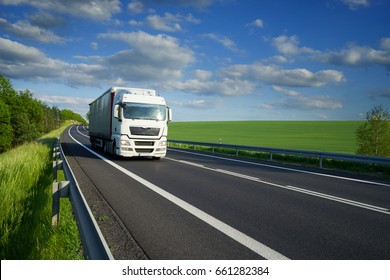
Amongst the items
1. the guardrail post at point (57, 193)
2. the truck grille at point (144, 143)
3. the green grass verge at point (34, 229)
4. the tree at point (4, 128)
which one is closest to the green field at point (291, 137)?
the truck grille at point (144, 143)

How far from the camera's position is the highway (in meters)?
4.13

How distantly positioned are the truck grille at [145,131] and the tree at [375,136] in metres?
20.4

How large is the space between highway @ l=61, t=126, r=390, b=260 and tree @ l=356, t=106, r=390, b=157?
20274 mm

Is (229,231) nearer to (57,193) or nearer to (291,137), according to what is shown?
(57,193)

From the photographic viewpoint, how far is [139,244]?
4.33m

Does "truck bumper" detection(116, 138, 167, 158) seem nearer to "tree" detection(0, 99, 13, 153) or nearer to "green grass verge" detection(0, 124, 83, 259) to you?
"green grass verge" detection(0, 124, 83, 259)

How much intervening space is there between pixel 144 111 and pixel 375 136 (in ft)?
73.8

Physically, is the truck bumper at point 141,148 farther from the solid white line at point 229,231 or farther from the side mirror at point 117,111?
the solid white line at point 229,231

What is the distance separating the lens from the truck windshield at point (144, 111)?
15.2 metres

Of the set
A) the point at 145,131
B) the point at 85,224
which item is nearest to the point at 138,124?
the point at 145,131

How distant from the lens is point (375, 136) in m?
28.7

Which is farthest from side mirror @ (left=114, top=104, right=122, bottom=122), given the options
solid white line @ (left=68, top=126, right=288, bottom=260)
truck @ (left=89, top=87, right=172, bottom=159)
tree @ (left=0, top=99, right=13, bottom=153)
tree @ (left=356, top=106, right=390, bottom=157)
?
tree @ (left=0, top=99, right=13, bottom=153)
